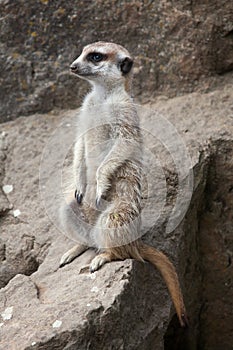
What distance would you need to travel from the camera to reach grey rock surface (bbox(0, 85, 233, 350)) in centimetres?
246

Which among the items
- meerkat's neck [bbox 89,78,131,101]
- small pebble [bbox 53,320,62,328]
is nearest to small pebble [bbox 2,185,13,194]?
meerkat's neck [bbox 89,78,131,101]

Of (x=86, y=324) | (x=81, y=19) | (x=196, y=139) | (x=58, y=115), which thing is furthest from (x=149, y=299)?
(x=81, y=19)

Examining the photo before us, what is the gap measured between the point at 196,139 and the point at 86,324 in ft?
4.28

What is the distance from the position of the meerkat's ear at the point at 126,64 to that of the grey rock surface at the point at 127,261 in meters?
0.59

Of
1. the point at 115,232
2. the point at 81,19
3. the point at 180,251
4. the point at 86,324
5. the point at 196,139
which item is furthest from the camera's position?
the point at 81,19

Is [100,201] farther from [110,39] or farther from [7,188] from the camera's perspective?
[110,39]

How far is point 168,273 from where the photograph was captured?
8.97 feet

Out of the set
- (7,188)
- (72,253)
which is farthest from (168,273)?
→ (7,188)

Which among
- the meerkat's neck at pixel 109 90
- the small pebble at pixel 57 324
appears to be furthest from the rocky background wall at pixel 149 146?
→ the meerkat's neck at pixel 109 90

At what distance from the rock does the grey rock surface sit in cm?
9

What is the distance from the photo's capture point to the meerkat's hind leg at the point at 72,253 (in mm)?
2883

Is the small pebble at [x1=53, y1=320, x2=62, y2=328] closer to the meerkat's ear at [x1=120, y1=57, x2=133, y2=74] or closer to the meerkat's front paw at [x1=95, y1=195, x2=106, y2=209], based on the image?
the meerkat's front paw at [x1=95, y1=195, x2=106, y2=209]

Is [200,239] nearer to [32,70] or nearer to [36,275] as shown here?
[36,275]

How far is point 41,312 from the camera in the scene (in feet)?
8.13
